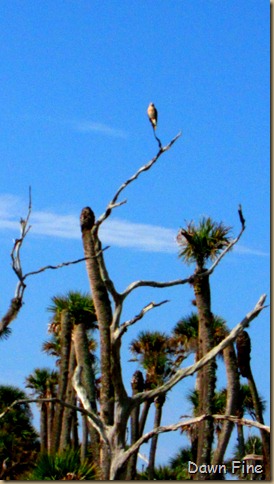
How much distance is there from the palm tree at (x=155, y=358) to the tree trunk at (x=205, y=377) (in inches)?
286

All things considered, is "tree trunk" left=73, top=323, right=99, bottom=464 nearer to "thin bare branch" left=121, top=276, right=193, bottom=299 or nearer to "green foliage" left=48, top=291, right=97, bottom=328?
"green foliage" left=48, top=291, right=97, bottom=328

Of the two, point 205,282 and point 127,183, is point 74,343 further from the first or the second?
point 127,183

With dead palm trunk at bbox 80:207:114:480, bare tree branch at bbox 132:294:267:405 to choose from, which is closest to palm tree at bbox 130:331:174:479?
dead palm trunk at bbox 80:207:114:480

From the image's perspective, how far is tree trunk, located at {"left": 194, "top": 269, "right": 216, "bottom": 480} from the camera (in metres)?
24.6

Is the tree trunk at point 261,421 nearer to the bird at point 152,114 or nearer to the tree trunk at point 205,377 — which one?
the tree trunk at point 205,377

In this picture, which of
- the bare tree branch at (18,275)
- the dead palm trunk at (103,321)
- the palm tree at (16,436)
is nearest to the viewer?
the bare tree branch at (18,275)

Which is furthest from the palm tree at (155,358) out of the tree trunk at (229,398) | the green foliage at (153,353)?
the tree trunk at (229,398)

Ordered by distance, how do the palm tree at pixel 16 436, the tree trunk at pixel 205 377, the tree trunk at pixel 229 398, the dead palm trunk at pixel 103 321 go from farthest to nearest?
the palm tree at pixel 16 436, the tree trunk at pixel 229 398, the tree trunk at pixel 205 377, the dead palm trunk at pixel 103 321

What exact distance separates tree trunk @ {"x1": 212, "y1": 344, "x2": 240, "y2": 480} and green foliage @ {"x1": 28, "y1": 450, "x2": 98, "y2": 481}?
5699mm

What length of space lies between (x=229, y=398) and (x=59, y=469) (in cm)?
701

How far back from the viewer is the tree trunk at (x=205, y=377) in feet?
80.7

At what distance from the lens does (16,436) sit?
40.0 m

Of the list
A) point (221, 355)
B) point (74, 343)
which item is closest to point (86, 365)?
point (74, 343)

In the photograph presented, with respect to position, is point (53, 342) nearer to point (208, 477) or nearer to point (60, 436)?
point (60, 436)
